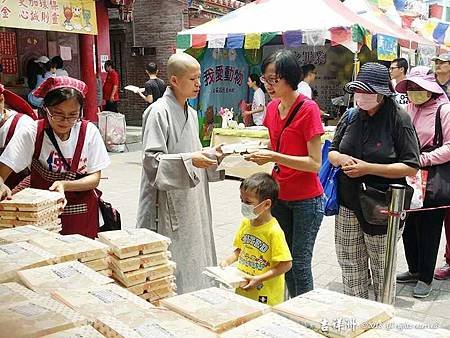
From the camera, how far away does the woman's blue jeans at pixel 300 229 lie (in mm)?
2887

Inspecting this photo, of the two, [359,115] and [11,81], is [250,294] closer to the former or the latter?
[359,115]

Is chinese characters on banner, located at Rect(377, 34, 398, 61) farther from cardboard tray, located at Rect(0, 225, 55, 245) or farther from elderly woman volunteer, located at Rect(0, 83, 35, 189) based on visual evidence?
cardboard tray, located at Rect(0, 225, 55, 245)

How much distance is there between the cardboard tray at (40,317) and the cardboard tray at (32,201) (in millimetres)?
980

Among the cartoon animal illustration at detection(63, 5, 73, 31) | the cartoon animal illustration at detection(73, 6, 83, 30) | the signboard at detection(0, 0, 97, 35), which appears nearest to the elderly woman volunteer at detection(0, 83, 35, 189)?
the signboard at detection(0, 0, 97, 35)

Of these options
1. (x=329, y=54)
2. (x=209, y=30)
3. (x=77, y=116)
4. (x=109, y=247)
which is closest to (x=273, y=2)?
(x=209, y=30)

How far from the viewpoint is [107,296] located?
1493 millimetres

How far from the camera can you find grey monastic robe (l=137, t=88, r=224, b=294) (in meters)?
2.71

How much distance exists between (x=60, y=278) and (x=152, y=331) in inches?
19.2

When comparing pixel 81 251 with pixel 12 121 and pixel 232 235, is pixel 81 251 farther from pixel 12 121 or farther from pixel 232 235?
pixel 232 235

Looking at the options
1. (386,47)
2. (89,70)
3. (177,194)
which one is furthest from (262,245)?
(89,70)

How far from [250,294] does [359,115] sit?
1325mm

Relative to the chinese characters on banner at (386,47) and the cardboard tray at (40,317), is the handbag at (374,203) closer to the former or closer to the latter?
the cardboard tray at (40,317)

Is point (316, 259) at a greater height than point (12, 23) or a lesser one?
lesser

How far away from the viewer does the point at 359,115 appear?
3.04 m
